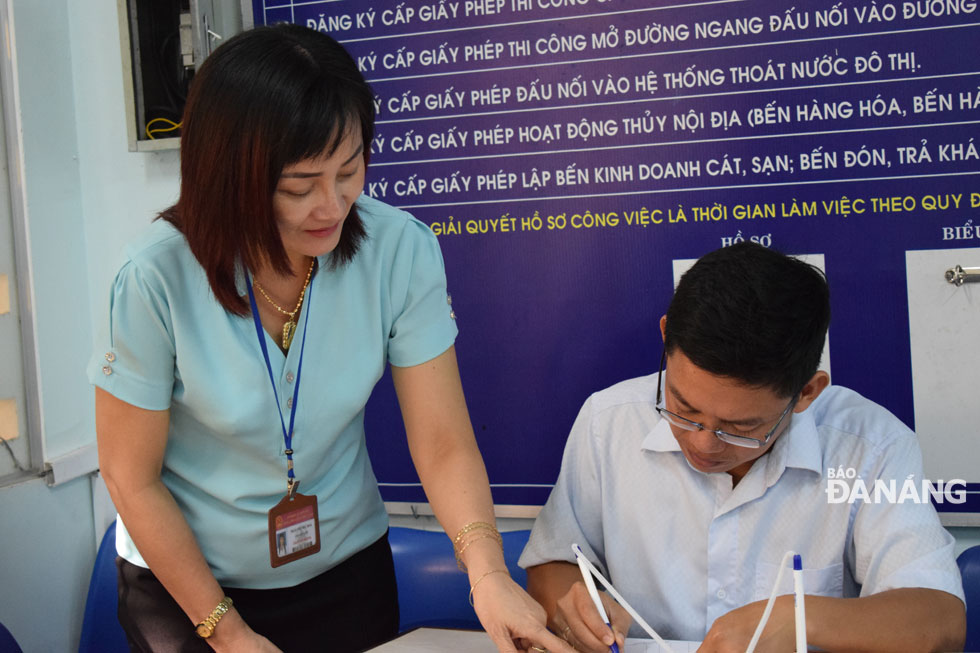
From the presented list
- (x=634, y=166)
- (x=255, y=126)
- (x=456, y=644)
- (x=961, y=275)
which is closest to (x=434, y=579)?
(x=456, y=644)

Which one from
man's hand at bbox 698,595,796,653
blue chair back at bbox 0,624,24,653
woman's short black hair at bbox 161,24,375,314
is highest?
woman's short black hair at bbox 161,24,375,314

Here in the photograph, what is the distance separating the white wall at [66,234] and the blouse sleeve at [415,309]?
1057mm

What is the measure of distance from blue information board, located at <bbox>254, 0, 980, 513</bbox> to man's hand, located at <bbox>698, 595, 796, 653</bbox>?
0.90 meters

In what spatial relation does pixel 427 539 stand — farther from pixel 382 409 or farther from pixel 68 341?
pixel 68 341

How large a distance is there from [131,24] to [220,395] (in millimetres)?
1365

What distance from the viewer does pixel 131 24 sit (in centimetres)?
216

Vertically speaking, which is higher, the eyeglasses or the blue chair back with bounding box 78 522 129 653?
the eyeglasses

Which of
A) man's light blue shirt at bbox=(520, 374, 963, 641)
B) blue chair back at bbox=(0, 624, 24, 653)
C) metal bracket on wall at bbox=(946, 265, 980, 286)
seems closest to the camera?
man's light blue shirt at bbox=(520, 374, 963, 641)

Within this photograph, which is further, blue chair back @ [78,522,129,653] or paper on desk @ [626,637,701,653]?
blue chair back @ [78,522,129,653]

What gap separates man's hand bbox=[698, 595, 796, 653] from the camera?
1.09 m

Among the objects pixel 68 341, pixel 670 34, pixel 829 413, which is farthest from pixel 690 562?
pixel 68 341

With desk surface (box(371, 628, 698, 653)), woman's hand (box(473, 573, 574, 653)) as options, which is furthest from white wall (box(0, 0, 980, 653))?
woman's hand (box(473, 573, 574, 653))

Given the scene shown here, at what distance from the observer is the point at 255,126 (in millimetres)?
1054

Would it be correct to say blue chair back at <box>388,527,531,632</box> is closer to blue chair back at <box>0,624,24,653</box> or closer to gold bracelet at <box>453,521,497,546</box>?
gold bracelet at <box>453,521,497,546</box>
